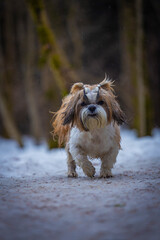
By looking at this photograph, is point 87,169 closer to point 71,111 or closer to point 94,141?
point 94,141

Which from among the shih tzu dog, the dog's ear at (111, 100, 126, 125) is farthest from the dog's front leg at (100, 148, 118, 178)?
the dog's ear at (111, 100, 126, 125)

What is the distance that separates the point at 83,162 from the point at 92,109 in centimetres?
90

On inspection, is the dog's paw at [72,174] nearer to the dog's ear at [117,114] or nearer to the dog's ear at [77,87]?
the dog's ear at [117,114]

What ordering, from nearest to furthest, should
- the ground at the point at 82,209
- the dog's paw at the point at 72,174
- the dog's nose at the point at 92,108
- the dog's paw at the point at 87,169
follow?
the ground at the point at 82,209, the dog's nose at the point at 92,108, the dog's paw at the point at 87,169, the dog's paw at the point at 72,174

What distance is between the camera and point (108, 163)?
18.2 feet

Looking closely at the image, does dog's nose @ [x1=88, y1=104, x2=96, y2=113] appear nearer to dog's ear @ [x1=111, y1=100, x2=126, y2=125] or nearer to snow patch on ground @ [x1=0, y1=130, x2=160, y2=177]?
dog's ear @ [x1=111, y1=100, x2=126, y2=125]

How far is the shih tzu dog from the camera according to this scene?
17.2ft

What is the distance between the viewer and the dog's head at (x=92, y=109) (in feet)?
17.1

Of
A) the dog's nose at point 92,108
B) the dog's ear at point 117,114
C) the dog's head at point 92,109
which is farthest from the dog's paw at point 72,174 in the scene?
the dog's nose at point 92,108

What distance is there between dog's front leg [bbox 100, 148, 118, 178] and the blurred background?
202 inches

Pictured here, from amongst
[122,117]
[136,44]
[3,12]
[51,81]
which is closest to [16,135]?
[51,81]

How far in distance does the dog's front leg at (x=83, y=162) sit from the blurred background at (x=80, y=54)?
16.7ft

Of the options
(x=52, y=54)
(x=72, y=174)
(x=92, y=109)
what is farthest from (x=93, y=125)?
(x=52, y=54)

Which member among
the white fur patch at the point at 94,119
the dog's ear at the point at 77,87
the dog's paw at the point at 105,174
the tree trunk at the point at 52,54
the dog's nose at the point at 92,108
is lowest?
the dog's paw at the point at 105,174
